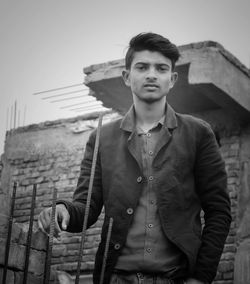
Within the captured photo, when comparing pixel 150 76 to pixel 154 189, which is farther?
Result: pixel 150 76

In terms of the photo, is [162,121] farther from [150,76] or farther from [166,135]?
[150,76]

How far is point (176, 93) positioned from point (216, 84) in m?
0.61

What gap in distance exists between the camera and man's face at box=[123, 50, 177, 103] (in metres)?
2.66

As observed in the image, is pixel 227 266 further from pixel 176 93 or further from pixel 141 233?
pixel 141 233

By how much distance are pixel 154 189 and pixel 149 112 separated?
38cm

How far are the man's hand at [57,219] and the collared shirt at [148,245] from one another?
10.0 inches

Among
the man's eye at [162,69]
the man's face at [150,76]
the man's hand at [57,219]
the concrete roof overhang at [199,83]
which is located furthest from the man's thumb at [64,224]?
the concrete roof overhang at [199,83]

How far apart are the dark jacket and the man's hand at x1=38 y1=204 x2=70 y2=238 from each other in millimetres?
50

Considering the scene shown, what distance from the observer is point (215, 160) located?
2641 millimetres

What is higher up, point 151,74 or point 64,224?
point 151,74

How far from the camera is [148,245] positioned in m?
2.44

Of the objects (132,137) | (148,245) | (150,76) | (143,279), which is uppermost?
(150,76)

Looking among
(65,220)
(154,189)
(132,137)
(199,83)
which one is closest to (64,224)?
(65,220)

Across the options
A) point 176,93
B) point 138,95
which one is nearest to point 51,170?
point 176,93
